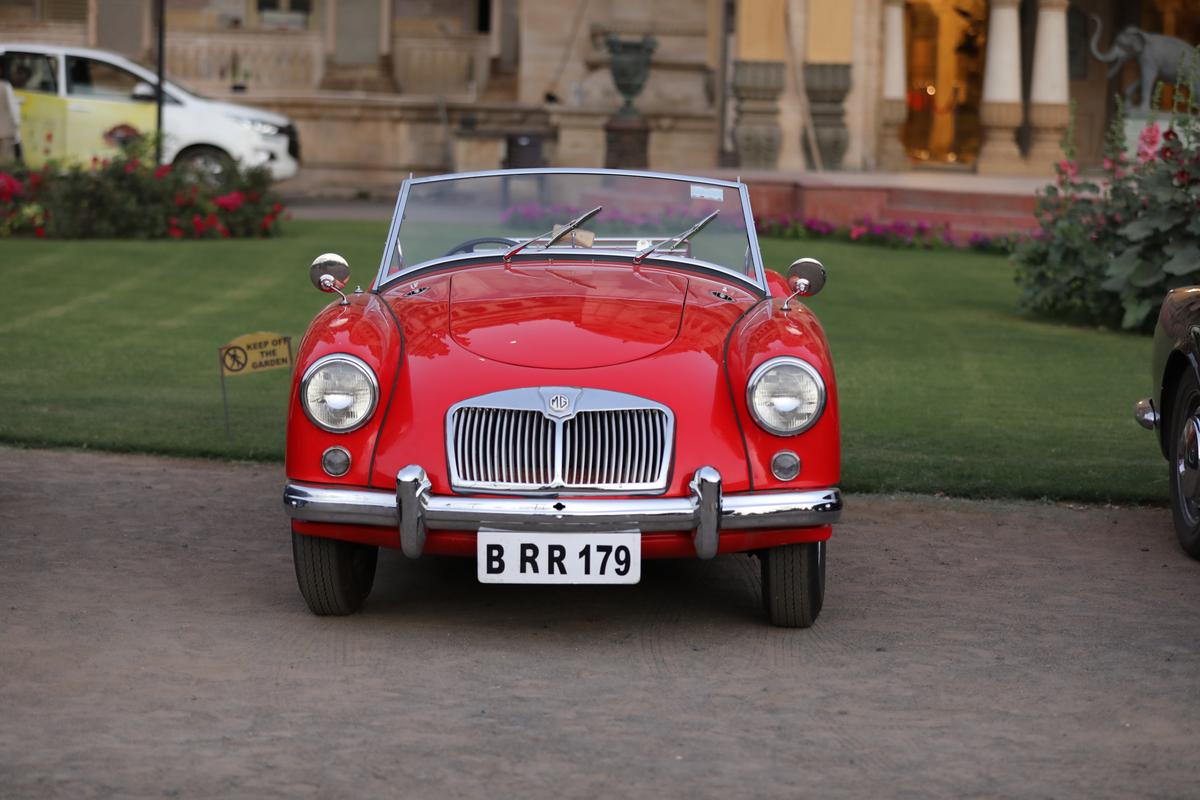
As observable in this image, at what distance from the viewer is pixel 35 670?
16.3 feet

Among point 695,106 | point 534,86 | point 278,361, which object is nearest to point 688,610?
point 278,361

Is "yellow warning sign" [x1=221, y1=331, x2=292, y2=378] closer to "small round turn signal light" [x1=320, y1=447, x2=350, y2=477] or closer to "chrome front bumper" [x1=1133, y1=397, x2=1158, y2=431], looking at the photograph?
"small round turn signal light" [x1=320, y1=447, x2=350, y2=477]

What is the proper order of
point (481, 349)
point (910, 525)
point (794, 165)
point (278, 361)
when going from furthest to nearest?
point (794, 165) < point (278, 361) < point (910, 525) < point (481, 349)

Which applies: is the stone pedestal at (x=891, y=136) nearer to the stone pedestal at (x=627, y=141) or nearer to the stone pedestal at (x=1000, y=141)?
the stone pedestal at (x=1000, y=141)

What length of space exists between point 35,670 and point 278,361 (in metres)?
3.07

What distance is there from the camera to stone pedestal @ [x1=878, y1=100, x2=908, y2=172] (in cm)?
2639

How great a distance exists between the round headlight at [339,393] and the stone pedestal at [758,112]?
20057 mm

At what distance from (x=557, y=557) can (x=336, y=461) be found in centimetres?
70

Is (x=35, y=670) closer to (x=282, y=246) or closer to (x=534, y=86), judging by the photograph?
(x=282, y=246)

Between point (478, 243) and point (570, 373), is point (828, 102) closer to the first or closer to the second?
point (478, 243)

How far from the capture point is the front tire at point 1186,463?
643cm

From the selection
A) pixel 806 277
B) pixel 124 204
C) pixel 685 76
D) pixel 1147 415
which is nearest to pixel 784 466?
pixel 806 277

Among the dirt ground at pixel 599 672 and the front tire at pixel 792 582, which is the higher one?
the front tire at pixel 792 582

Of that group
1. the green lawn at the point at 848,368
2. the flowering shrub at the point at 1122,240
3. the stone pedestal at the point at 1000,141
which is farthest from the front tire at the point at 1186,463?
the stone pedestal at the point at 1000,141
